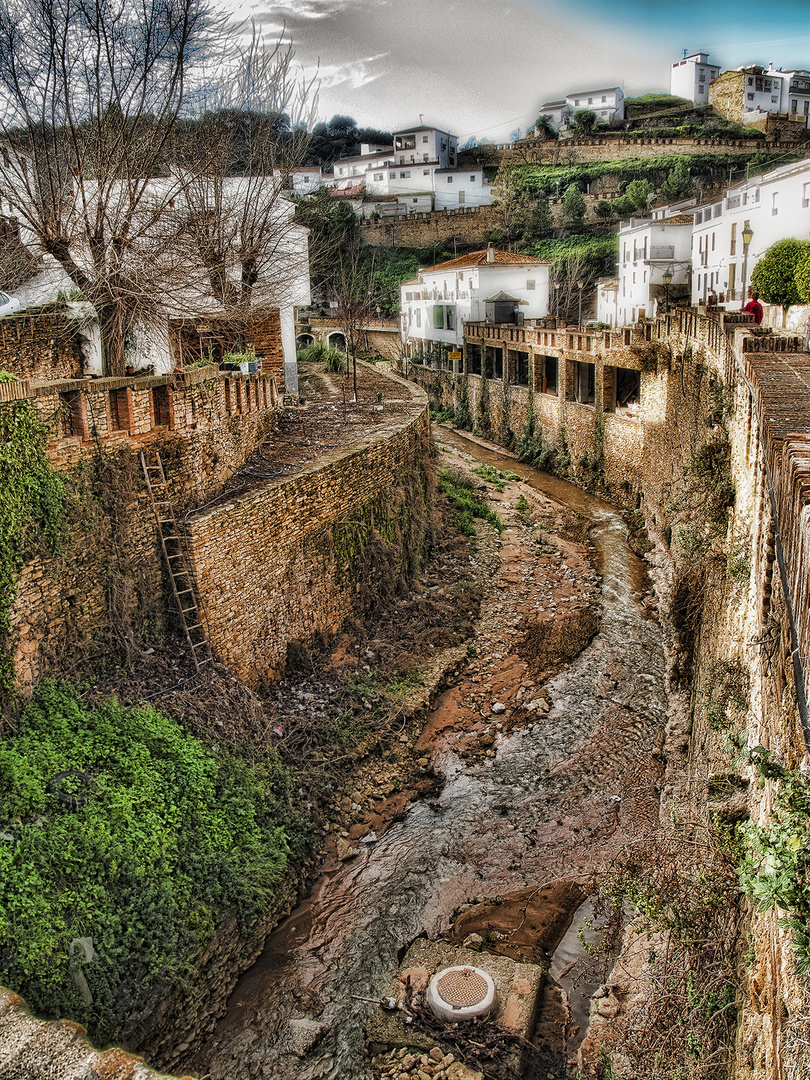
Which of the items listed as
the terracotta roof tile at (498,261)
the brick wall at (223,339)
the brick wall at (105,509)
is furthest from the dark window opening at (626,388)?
the brick wall at (105,509)

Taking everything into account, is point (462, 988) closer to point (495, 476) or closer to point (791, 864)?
point (791, 864)

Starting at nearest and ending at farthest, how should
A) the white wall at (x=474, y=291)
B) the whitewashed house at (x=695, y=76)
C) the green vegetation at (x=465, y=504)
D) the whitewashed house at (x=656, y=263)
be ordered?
1. the green vegetation at (x=465, y=504)
2. the whitewashed house at (x=656, y=263)
3. the white wall at (x=474, y=291)
4. the whitewashed house at (x=695, y=76)

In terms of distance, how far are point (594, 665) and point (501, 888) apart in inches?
222

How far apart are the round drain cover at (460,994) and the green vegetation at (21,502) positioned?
495 cm

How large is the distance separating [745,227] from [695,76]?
6073 centimetres

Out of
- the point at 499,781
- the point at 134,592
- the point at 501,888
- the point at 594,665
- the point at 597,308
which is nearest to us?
the point at 501,888

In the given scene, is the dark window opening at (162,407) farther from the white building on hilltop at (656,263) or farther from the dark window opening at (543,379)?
the white building on hilltop at (656,263)

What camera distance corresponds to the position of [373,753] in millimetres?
10719

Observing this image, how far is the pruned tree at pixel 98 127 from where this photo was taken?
960 centimetres

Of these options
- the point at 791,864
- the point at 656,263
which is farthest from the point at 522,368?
the point at 791,864

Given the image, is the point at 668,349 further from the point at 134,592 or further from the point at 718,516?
the point at 134,592

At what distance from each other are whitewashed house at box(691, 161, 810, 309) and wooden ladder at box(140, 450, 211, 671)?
56.6ft

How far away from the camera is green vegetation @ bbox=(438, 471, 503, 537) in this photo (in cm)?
1938

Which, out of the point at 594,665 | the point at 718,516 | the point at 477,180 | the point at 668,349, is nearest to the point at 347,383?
the point at 668,349
